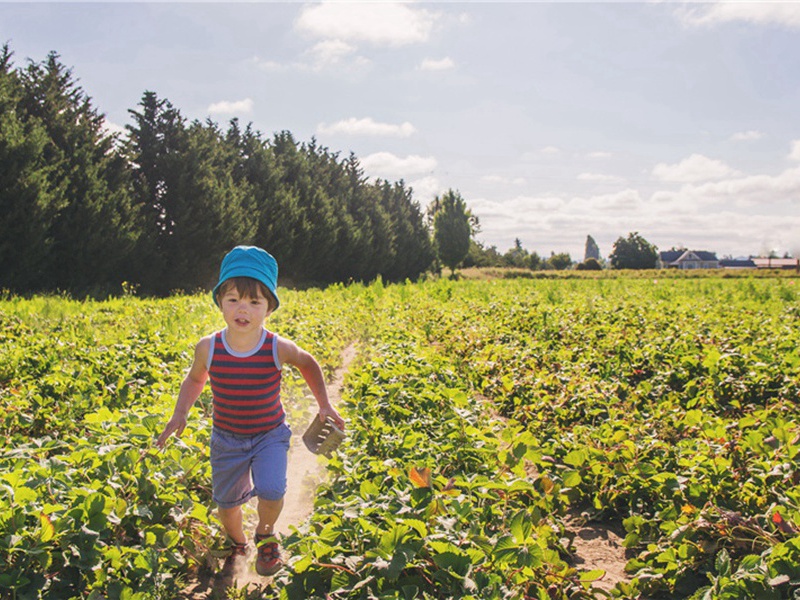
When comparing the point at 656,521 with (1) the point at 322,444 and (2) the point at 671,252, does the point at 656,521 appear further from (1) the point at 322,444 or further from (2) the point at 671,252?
(2) the point at 671,252

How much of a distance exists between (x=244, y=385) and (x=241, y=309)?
18.7 inches

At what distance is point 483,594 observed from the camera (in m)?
2.19

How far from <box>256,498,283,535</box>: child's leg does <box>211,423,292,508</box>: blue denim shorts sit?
59 mm

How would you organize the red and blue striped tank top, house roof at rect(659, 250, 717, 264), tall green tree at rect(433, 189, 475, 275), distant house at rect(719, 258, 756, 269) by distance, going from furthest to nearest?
house roof at rect(659, 250, 717, 264)
distant house at rect(719, 258, 756, 269)
tall green tree at rect(433, 189, 475, 275)
the red and blue striped tank top

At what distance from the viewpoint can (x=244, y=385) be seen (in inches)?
135

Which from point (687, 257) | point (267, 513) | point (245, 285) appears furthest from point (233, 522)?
point (687, 257)

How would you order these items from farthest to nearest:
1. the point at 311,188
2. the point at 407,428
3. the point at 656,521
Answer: the point at 311,188
the point at 407,428
the point at 656,521

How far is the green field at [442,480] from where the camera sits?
8.01 ft

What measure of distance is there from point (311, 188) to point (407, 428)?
3963cm

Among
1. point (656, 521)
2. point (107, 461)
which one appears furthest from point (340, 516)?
point (656, 521)

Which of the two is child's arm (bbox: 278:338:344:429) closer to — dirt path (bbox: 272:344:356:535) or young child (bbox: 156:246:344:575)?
young child (bbox: 156:246:344:575)

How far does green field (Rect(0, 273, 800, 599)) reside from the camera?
244 centimetres

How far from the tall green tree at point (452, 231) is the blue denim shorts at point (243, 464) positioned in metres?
64.5

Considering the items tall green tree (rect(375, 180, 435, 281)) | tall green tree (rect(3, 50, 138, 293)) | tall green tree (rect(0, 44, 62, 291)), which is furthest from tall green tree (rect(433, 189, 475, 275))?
tall green tree (rect(0, 44, 62, 291))
